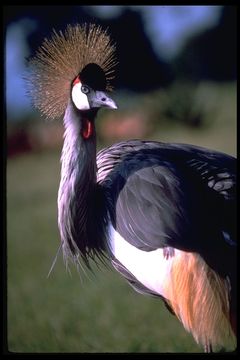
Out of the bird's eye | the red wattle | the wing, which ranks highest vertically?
the bird's eye

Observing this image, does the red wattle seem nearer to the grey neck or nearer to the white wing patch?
the grey neck

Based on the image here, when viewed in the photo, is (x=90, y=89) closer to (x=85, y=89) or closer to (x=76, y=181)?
(x=85, y=89)

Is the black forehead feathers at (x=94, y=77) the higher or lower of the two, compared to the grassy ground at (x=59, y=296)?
higher

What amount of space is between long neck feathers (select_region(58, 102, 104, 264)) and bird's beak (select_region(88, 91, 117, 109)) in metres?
0.03

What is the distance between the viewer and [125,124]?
10.1ft

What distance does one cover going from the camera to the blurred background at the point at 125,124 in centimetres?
265

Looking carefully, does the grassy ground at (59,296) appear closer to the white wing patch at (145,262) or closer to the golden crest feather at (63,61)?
the white wing patch at (145,262)

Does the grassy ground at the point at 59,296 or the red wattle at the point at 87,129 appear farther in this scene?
the grassy ground at the point at 59,296

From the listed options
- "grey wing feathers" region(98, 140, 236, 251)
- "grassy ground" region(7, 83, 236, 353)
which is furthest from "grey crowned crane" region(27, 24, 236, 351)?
"grassy ground" region(7, 83, 236, 353)

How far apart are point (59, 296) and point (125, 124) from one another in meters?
0.86

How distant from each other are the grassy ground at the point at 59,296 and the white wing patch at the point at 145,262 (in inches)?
8.6

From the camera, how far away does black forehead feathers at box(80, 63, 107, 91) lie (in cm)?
230

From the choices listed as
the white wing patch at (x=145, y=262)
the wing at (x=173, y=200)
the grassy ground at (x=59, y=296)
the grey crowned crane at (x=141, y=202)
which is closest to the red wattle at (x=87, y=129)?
the grey crowned crane at (x=141, y=202)

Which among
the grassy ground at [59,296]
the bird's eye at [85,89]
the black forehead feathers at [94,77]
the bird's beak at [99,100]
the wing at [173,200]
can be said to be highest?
the black forehead feathers at [94,77]
